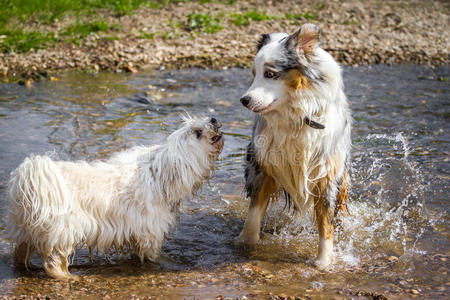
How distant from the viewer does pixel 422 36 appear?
11.6m

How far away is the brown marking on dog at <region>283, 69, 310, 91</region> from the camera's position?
12.7ft

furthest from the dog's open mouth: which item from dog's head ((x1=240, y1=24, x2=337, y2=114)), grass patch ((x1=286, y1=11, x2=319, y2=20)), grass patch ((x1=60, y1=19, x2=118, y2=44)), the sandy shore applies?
grass patch ((x1=286, y1=11, x2=319, y2=20))

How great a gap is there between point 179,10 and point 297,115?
327 inches

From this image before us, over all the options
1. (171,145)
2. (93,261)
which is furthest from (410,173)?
(93,261)

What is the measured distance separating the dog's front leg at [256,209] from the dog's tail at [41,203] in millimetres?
1548

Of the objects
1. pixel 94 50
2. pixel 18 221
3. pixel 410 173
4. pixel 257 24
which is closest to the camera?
pixel 18 221

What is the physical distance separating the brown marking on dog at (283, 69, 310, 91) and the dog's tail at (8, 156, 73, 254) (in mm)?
1727

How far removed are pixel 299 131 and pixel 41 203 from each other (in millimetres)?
1882

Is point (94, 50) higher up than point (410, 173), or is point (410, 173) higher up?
point (94, 50)

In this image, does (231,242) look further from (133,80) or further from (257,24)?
(257,24)

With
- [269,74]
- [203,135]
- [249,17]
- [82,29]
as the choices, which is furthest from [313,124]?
[249,17]

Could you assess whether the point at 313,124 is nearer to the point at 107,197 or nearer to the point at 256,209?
the point at 256,209

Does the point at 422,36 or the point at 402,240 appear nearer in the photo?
the point at 402,240

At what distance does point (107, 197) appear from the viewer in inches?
160
